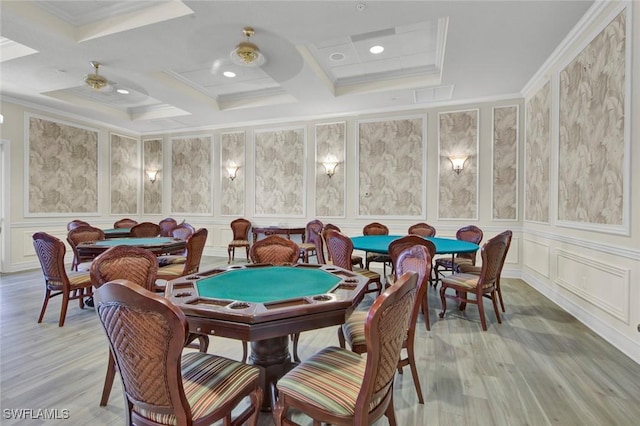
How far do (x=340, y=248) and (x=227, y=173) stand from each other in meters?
4.95

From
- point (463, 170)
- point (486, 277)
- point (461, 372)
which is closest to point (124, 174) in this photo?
point (463, 170)

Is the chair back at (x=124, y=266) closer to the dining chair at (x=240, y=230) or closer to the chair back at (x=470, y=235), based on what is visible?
the chair back at (x=470, y=235)

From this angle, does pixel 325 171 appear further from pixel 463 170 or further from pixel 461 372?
pixel 461 372

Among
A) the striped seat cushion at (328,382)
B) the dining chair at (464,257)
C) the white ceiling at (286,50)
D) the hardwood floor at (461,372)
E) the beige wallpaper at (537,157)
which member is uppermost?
the white ceiling at (286,50)

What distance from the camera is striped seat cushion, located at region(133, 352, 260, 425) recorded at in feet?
4.03

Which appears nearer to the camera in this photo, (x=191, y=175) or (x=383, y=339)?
(x=383, y=339)

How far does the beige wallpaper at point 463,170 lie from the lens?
18.4 feet

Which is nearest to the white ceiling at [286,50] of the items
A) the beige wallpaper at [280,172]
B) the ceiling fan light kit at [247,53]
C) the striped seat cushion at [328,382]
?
the ceiling fan light kit at [247,53]

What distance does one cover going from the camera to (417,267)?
2.05m

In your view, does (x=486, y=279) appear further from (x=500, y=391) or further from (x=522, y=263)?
(x=522, y=263)

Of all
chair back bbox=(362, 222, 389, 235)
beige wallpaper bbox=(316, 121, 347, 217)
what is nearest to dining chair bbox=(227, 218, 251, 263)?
beige wallpaper bbox=(316, 121, 347, 217)

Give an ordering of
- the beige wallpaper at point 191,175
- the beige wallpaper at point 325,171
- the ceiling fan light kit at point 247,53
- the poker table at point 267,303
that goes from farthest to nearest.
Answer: the beige wallpaper at point 191,175 → the beige wallpaper at point 325,171 → the ceiling fan light kit at point 247,53 → the poker table at point 267,303

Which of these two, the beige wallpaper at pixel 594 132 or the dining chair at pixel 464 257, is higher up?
the beige wallpaper at pixel 594 132

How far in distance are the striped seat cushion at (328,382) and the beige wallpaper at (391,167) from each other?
4758mm
